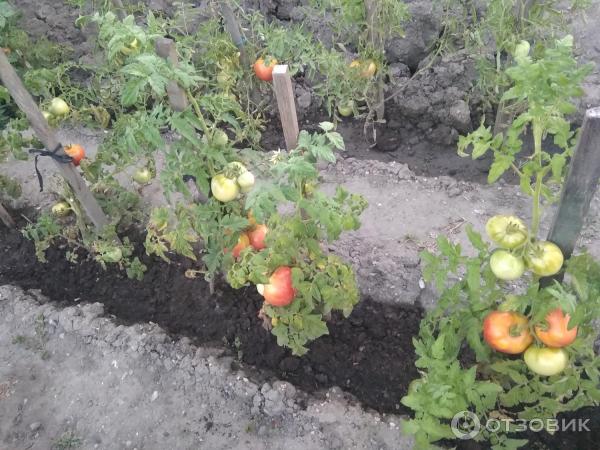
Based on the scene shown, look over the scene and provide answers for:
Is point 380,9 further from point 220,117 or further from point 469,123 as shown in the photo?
point 220,117

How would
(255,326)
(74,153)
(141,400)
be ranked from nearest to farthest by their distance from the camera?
(141,400), (255,326), (74,153)

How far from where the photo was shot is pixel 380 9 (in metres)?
3.04

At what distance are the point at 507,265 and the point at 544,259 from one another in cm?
11

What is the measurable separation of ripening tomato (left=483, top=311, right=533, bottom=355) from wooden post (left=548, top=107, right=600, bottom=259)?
27cm

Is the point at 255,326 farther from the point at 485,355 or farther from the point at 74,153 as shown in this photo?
the point at 74,153

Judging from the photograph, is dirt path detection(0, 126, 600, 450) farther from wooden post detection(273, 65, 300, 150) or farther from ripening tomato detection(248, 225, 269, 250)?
wooden post detection(273, 65, 300, 150)

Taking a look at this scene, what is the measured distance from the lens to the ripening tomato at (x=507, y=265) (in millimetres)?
1452

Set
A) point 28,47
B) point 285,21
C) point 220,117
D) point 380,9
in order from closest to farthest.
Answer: point 220,117, point 380,9, point 28,47, point 285,21

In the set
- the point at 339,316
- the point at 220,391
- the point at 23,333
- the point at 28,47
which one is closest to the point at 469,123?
the point at 339,316

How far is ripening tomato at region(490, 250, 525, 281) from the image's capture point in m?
1.45

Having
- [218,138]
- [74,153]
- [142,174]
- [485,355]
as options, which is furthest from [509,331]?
[74,153]

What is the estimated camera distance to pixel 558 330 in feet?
4.98

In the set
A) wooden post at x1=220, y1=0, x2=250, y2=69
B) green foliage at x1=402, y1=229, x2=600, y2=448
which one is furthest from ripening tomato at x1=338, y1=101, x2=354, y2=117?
green foliage at x1=402, y1=229, x2=600, y2=448

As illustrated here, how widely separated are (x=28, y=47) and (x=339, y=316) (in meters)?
3.36
